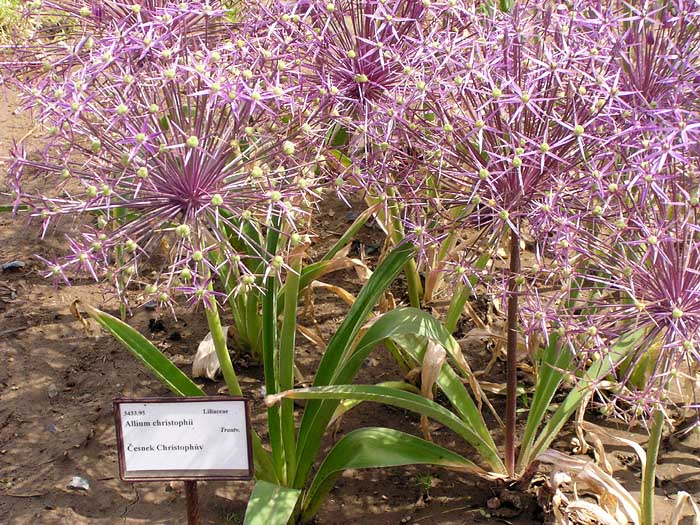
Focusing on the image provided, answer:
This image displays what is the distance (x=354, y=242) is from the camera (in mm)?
3377

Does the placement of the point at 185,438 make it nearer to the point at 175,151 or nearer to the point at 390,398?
the point at 390,398

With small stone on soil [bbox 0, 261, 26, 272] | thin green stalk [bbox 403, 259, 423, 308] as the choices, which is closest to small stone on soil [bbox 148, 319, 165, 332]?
small stone on soil [bbox 0, 261, 26, 272]

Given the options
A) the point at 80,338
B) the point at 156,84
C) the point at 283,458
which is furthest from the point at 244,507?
the point at 156,84

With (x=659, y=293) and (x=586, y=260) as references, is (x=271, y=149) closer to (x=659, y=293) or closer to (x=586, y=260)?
(x=586, y=260)

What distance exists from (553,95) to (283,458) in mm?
1107

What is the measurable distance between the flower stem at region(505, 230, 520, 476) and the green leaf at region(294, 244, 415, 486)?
280 mm

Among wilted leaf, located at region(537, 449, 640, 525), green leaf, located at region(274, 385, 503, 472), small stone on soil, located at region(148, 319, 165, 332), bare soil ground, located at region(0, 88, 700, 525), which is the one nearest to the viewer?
green leaf, located at region(274, 385, 503, 472)

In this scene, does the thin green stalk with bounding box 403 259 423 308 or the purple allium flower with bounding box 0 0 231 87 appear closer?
the purple allium flower with bounding box 0 0 231 87

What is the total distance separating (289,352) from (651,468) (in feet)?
2.81

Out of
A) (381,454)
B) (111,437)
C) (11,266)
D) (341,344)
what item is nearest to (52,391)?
(111,437)

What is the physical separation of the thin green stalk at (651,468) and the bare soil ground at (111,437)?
0.32 m

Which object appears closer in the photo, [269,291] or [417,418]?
[269,291]

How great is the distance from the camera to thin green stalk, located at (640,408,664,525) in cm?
178

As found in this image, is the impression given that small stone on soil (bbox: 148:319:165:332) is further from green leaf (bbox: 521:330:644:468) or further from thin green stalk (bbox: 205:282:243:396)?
green leaf (bbox: 521:330:644:468)
